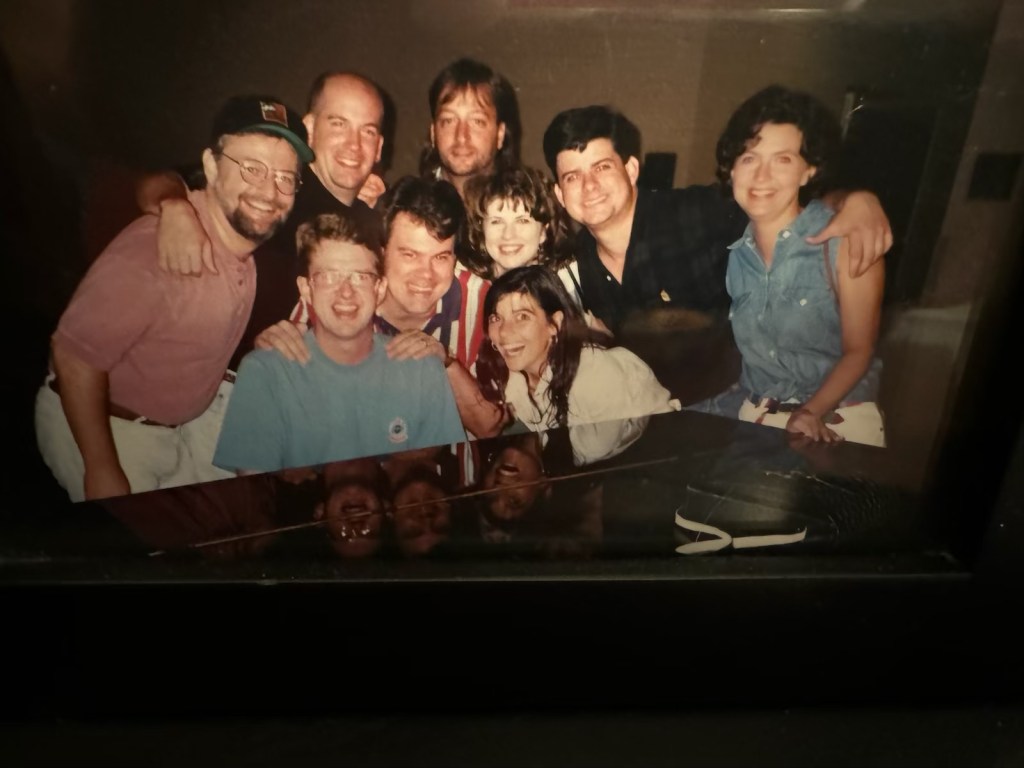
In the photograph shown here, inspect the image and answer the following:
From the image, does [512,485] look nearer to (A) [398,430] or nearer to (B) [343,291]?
(A) [398,430]

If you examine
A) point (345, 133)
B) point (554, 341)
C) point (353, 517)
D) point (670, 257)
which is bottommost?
point (353, 517)

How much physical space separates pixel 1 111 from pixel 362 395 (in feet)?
1.49

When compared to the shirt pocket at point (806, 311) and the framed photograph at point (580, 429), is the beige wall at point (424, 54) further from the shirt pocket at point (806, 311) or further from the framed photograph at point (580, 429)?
the shirt pocket at point (806, 311)

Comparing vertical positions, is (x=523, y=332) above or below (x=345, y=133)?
below

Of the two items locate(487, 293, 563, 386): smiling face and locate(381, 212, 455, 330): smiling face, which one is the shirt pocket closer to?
locate(487, 293, 563, 386): smiling face

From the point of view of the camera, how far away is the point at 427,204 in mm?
837

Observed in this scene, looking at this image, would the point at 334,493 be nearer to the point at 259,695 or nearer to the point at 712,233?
the point at 259,695

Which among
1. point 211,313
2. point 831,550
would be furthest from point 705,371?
point 211,313

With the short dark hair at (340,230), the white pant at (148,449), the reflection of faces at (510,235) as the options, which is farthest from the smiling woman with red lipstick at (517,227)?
the white pant at (148,449)

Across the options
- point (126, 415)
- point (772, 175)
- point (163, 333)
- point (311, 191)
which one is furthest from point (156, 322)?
point (772, 175)

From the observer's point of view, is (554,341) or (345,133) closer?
(345,133)

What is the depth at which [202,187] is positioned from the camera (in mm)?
807

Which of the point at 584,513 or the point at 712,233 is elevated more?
the point at 712,233

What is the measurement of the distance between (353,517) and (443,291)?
0.29 m
